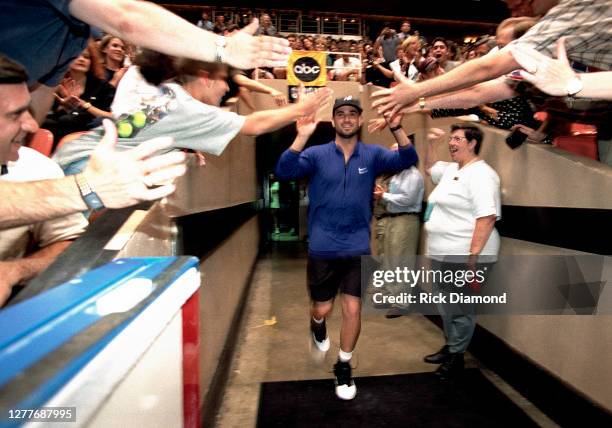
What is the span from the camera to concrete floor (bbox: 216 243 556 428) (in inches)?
114

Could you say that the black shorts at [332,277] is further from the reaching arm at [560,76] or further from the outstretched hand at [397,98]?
the reaching arm at [560,76]

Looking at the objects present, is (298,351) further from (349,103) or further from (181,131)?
(181,131)

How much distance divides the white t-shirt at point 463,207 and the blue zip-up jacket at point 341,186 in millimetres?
367

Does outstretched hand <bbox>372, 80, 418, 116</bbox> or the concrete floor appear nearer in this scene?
outstretched hand <bbox>372, 80, 418, 116</bbox>

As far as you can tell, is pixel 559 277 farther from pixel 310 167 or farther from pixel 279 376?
pixel 279 376

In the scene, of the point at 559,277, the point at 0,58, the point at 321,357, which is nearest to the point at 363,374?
the point at 321,357

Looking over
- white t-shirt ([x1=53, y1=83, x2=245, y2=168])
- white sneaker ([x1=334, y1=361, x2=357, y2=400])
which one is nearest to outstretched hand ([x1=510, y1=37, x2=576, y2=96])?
white t-shirt ([x1=53, y1=83, x2=245, y2=168])

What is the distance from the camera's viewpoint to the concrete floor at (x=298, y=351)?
289 centimetres

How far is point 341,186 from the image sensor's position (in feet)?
10.2

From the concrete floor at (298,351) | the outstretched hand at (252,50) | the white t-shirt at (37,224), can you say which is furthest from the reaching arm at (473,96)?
the concrete floor at (298,351)

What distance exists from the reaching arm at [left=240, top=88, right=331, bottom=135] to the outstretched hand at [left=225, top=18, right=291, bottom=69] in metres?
0.46

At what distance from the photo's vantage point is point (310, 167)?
3225 mm

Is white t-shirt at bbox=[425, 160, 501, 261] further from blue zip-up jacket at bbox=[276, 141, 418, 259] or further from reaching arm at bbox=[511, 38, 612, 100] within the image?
reaching arm at bbox=[511, 38, 612, 100]

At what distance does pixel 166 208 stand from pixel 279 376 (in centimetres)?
198
